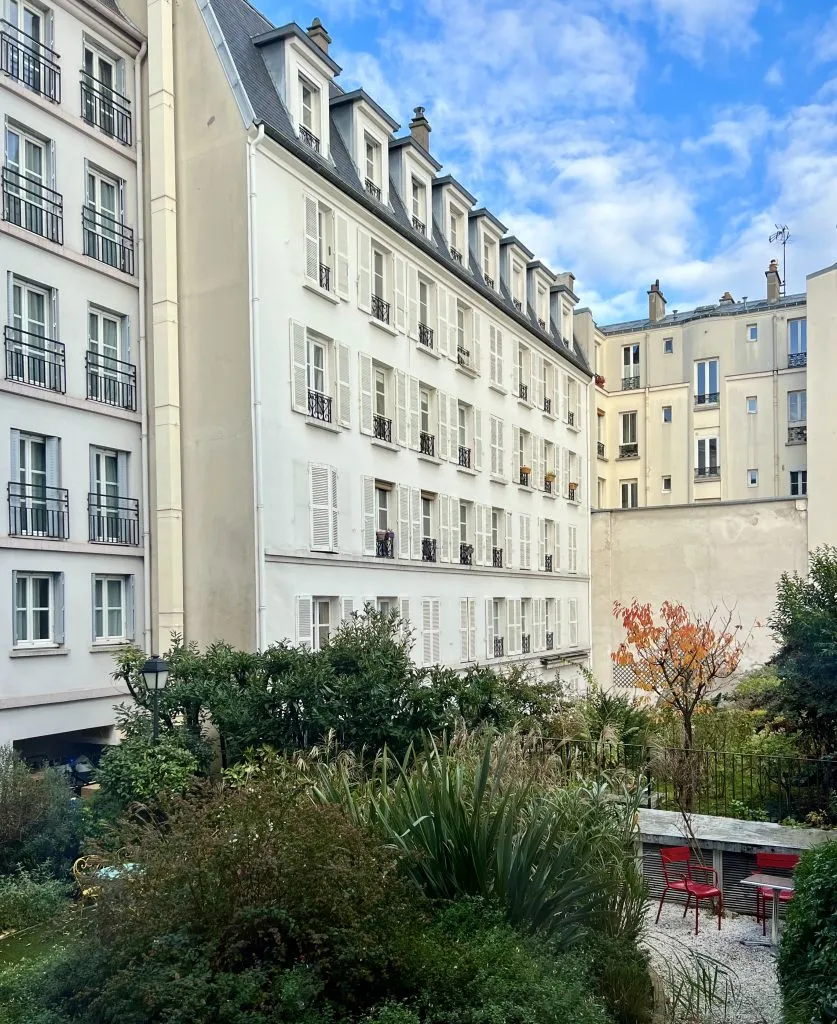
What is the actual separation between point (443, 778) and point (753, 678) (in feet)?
69.2

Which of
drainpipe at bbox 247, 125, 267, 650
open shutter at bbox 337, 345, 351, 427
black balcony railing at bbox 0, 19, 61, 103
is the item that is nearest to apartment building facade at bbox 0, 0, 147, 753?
black balcony railing at bbox 0, 19, 61, 103

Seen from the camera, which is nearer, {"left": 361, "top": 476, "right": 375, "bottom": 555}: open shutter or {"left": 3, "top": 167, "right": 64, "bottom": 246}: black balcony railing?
{"left": 3, "top": 167, "right": 64, "bottom": 246}: black balcony railing

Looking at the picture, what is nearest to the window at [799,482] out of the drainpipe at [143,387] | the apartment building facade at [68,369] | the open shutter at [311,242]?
the open shutter at [311,242]

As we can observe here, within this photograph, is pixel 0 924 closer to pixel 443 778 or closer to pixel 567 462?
pixel 443 778

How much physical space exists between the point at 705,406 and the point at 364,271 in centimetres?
2131

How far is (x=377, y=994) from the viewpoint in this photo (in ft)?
15.2

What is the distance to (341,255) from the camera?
18.8 m

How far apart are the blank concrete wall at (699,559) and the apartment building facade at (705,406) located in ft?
14.8

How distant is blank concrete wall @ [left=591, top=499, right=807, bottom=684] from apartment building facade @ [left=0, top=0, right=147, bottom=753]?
1895 centimetres

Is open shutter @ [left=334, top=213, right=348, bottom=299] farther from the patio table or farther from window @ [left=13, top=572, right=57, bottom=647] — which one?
the patio table

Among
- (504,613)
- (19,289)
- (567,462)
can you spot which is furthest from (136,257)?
(567,462)

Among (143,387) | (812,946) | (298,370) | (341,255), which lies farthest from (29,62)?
(812,946)

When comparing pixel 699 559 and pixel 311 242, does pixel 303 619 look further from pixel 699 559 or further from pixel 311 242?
pixel 699 559

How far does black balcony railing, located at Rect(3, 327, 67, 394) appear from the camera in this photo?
49.0ft
